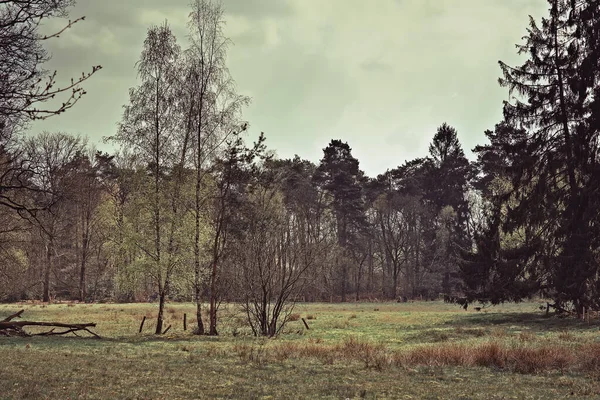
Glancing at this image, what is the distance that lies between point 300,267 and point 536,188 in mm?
12322

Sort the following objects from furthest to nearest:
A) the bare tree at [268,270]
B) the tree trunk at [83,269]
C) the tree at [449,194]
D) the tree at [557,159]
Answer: the tree at [449,194] → the tree trunk at [83,269] → the bare tree at [268,270] → the tree at [557,159]

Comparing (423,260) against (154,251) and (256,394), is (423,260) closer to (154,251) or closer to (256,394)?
(154,251)

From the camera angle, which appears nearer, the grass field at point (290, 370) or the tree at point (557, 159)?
the grass field at point (290, 370)

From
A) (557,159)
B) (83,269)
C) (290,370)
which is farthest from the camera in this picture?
(83,269)

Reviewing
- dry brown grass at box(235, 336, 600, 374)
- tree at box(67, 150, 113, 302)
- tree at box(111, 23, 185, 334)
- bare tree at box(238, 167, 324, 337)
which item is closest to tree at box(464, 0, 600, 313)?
dry brown grass at box(235, 336, 600, 374)

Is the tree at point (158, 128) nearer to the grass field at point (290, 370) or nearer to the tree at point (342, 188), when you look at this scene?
the grass field at point (290, 370)

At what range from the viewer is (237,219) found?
2727cm

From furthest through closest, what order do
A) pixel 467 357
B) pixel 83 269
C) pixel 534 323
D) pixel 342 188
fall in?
pixel 342 188 < pixel 83 269 < pixel 534 323 < pixel 467 357

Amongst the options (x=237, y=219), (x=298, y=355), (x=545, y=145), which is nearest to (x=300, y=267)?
(x=237, y=219)

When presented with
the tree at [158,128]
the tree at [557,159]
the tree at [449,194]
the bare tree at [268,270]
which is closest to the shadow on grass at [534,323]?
the tree at [557,159]

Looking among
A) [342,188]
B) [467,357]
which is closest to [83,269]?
[342,188]

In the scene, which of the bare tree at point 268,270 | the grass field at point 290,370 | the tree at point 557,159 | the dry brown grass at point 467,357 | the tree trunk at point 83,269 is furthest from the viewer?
the tree trunk at point 83,269

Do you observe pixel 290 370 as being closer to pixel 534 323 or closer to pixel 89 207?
pixel 534 323

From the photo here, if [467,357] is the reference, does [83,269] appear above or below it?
above
